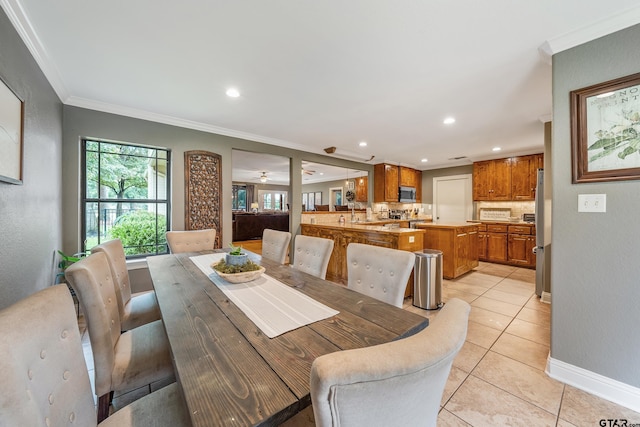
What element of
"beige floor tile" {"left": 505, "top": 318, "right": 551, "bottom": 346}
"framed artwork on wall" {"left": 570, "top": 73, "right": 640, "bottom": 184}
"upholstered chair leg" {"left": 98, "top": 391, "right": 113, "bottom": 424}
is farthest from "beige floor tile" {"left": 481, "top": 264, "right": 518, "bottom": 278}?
"upholstered chair leg" {"left": 98, "top": 391, "right": 113, "bottom": 424}

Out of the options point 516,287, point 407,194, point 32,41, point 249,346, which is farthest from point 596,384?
point 407,194

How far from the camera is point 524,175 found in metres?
5.12

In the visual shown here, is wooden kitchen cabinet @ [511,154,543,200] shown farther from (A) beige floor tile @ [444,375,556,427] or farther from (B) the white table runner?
(B) the white table runner

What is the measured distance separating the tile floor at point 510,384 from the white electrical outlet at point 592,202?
124cm

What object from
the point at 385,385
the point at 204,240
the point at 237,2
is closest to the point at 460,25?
the point at 237,2

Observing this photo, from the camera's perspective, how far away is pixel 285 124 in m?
3.53

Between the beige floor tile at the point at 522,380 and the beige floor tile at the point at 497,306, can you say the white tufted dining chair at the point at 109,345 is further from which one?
the beige floor tile at the point at 497,306

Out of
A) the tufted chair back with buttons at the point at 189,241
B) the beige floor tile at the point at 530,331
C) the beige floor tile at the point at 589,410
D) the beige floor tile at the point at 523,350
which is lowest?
the beige floor tile at the point at 589,410

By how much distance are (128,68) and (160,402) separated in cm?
253

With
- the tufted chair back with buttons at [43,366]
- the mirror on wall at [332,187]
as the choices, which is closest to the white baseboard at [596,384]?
the tufted chair back with buttons at [43,366]

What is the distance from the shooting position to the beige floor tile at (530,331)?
7.66ft

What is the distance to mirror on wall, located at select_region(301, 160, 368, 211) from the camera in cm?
753

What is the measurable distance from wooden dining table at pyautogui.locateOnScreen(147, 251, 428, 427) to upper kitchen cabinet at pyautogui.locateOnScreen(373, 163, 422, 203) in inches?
192

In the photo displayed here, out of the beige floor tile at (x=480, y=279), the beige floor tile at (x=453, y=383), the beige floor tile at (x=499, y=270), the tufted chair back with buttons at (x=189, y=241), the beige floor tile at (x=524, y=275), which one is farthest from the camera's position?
the beige floor tile at (x=499, y=270)
